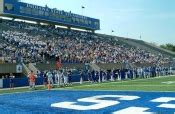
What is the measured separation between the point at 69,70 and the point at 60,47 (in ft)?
30.6

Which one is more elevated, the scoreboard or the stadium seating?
the scoreboard

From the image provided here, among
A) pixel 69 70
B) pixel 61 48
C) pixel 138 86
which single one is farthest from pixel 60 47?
pixel 138 86

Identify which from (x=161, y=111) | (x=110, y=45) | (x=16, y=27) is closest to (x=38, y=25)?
(x=16, y=27)

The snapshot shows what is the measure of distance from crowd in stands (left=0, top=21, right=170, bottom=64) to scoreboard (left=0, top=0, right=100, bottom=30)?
1239 mm

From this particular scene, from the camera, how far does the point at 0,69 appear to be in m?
34.8

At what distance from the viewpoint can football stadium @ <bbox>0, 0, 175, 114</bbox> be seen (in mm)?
16484

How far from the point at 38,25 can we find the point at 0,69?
21429 millimetres

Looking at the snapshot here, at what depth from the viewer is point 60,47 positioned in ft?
157

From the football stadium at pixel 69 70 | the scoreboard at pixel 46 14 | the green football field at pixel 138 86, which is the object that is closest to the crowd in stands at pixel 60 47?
the football stadium at pixel 69 70

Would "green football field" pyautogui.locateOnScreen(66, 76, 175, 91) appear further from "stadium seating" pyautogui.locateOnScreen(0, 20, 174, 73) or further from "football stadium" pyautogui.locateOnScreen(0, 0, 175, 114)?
"stadium seating" pyautogui.locateOnScreen(0, 20, 174, 73)

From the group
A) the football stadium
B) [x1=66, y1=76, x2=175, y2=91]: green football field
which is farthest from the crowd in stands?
[x1=66, y1=76, x2=175, y2=91]: green football field

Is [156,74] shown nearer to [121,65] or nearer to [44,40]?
[121,65]

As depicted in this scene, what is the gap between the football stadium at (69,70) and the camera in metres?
16.5

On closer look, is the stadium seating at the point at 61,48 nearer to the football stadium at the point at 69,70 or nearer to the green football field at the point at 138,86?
the football stadium at the point at 69,70
